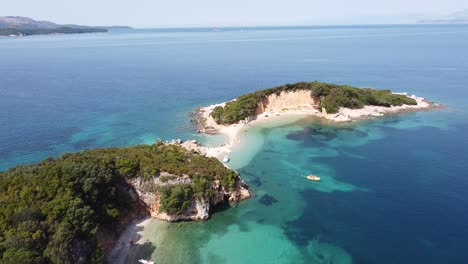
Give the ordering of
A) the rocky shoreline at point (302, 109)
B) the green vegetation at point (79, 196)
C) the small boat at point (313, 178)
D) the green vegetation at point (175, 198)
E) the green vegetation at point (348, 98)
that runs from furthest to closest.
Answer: the green vegetation at point (348, 98)
the rocky shoreline at point (302, 109)
the small boat at point (313, 178)
the green vegetation at point (175, 198)
the green vegetation at point (79, 196)

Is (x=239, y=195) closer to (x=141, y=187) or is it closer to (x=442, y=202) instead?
(x=141, y=187)

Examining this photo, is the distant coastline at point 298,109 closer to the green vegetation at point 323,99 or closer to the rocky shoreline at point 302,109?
the rocky shoreline at point 302,109

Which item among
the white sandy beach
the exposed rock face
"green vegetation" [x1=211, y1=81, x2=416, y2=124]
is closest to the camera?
the exposed rock face

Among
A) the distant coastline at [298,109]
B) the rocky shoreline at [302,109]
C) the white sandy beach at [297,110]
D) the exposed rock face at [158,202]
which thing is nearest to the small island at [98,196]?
the exposed rock face at [158,202]

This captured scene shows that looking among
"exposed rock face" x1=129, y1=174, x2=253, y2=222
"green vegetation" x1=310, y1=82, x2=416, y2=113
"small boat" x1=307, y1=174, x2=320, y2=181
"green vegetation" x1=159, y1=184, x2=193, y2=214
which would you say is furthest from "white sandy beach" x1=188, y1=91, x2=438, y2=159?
"green vegetation" x1=159, y1=184, x2=193, y2=214

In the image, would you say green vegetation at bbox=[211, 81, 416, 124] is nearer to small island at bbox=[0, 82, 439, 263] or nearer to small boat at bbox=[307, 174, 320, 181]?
small island at bbox=[0, 82, 439, 263]

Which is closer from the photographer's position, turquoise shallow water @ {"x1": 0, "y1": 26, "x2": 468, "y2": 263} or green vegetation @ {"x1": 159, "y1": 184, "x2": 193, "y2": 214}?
turquoise shallow water @ {"x1": 0, "y1": 26, "x2": 468, "y2": 263}

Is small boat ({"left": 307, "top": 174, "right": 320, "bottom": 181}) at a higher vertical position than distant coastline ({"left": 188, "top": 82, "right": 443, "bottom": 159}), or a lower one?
lower
